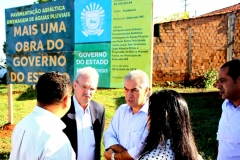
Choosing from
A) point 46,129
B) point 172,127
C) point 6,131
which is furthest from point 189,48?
point 46,129

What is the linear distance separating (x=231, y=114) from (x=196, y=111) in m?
5.49

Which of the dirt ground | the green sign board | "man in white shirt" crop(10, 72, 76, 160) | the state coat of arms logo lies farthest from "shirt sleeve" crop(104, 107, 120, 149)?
the dirt ground

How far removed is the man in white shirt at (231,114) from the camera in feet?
8.46

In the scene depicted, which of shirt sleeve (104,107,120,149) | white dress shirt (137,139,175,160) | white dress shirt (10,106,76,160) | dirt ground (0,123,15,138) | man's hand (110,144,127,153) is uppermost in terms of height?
white dress shirt (10,106,76,160)

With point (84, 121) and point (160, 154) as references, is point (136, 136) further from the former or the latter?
point (160, 154)

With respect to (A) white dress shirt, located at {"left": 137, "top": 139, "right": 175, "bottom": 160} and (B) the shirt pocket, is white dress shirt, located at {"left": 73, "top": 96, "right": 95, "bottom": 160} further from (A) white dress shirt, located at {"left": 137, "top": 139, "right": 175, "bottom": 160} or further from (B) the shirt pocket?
(A) white dress shirt, located at {"left": 137, "top": 139, "right": 175, "bottom": 160}

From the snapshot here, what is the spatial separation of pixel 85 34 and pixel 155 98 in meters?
3.00

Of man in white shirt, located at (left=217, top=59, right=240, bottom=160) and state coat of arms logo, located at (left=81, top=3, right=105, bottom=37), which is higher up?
state coat of arms logo, located at (left=81, top=3, right=105, bottom=37)

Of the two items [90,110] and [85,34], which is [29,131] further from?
[85,34]

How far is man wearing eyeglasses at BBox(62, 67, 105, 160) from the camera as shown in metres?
2.74

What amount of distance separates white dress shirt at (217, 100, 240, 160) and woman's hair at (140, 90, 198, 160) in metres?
0.94

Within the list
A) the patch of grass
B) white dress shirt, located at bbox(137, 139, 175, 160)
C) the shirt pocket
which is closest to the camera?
white dress shirt, located at bbox(137, 139, 175, 160)

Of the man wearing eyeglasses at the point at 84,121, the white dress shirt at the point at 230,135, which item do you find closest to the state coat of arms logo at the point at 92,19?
the man wearing eyeglasses at the point at 84,121

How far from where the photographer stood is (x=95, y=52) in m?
4.51
